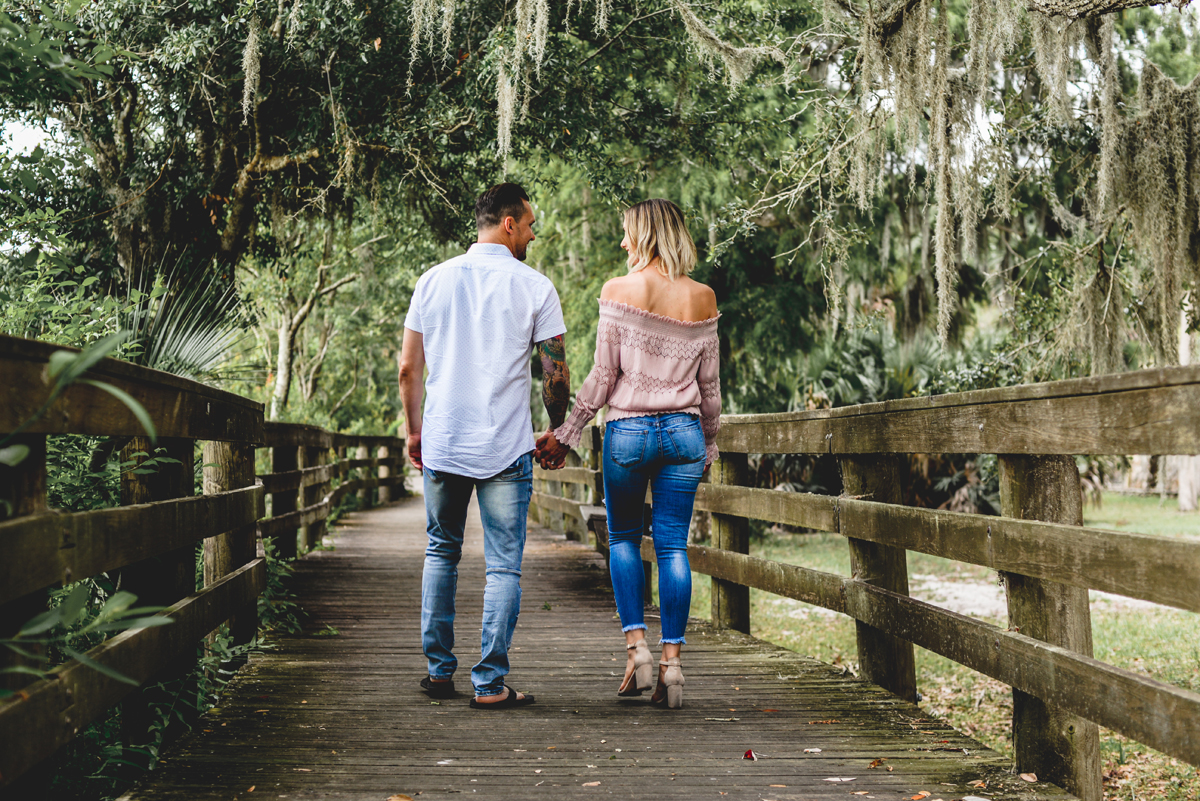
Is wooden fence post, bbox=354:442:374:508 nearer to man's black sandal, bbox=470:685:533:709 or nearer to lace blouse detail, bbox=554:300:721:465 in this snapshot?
man's black sandal, bbox=470:685:533:709

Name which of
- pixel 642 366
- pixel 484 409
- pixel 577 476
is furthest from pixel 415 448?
pixel 577 476

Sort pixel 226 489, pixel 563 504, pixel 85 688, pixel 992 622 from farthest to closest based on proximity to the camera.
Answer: pixel 563 504, pixel 992 622, pixel 226 489, pixel 85 688

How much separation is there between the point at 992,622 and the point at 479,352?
534 cm

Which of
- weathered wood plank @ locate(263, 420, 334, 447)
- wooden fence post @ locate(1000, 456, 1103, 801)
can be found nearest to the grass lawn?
wooden fence post @ locate(1000, 456, 1103, 801)

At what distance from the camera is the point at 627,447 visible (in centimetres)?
357

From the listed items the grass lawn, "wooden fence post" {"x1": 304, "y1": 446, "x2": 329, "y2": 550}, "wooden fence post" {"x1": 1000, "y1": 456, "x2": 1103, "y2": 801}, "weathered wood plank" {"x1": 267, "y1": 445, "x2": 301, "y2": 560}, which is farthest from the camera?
"wooden fence post" {"x1": 304, "y1": 446, "x2": 329, "y2": 550}

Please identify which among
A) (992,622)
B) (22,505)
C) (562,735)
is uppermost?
(22,505)

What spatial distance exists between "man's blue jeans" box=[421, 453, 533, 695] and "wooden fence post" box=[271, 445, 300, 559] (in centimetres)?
281

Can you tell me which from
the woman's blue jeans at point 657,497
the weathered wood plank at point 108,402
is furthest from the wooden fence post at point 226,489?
the woman's blue jeans at point 657,497

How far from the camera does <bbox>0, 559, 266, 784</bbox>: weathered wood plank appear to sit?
1.82 m

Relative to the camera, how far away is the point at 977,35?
19.2 feet

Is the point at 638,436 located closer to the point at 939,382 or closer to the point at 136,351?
the point at 136,351

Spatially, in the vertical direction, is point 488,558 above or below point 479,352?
below

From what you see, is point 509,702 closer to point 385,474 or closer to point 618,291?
point 618,291
